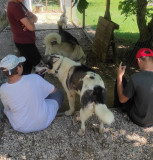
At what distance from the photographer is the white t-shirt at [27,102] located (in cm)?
256

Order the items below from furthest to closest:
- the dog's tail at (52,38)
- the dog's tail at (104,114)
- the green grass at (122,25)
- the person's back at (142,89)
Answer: the green grass at (122,25) < the dog's tail at (52,38) < the person's back at (142,89) < the dog's tail at (104,114)

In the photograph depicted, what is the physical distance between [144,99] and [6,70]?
1.97 metres

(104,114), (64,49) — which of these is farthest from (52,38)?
(104,114)

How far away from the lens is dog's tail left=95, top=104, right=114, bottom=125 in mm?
2388

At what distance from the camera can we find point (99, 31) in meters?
7.04

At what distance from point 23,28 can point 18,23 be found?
0.44 feet

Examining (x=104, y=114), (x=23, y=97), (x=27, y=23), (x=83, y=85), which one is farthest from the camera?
(x=27, y=23)

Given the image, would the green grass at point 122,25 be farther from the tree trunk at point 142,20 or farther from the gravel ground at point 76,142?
the gravel ground at point 76,142

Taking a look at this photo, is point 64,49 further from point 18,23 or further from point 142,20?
point 142,20

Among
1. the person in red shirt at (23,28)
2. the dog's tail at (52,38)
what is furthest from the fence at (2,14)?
the person in red shirt at (23,28)

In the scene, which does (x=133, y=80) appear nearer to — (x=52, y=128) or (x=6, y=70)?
(x=52, y=128)

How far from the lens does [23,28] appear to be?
3.73 m

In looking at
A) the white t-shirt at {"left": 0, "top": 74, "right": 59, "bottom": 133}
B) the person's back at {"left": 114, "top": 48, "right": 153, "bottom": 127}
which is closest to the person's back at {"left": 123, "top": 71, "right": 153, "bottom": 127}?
the person's back at {"left": 114, "top": 48, "right": 153, "bottom": 127}

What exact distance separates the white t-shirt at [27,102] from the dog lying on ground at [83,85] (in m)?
0.49
